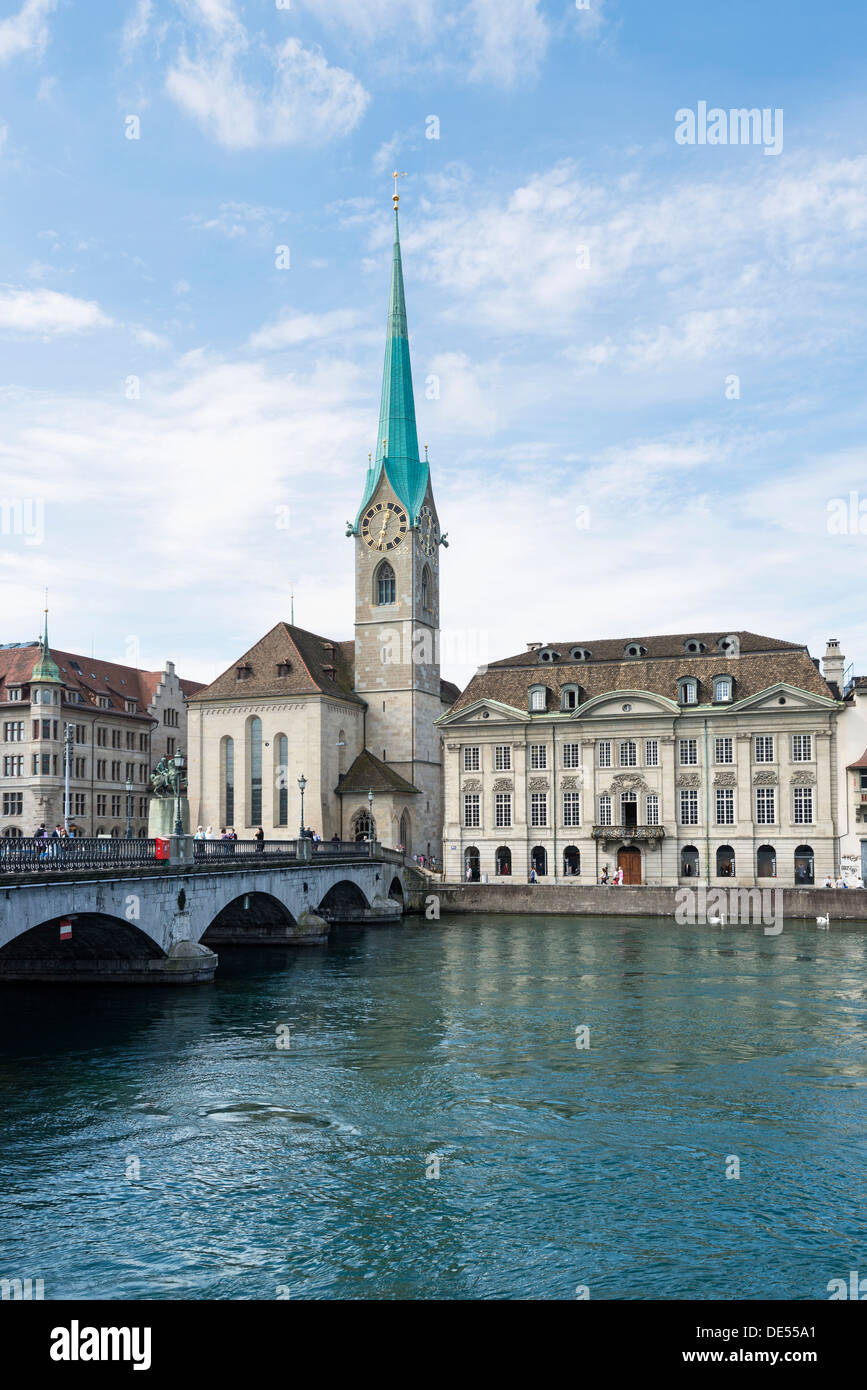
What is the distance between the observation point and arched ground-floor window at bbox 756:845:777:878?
2562 inches

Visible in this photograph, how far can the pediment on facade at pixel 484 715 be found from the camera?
7150 cm

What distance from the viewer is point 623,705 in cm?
6888

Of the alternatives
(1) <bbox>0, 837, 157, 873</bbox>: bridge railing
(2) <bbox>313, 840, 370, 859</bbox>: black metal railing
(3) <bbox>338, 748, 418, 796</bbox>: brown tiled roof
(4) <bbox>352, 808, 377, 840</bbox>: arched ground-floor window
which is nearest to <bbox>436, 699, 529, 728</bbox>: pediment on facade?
(3) <bbox>338, 748, 418, 796</bbox>: brown tiled roof

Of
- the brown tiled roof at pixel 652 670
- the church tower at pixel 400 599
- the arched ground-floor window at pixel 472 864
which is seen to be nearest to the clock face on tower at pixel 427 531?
the church tower at pixel 400 599

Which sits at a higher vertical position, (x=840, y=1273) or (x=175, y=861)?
(x=175, y=861)

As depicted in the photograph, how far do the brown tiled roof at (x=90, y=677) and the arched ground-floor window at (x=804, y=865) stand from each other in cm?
4739

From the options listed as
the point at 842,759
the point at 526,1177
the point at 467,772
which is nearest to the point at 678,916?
the point at 842,759

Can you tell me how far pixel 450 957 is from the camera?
43.8 m

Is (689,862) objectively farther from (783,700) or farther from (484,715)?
(484,715)

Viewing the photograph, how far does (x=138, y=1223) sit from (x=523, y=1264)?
4.98 metres

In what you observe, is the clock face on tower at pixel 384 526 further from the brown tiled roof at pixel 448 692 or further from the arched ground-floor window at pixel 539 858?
the arched ground-floor window at pixel 539 858

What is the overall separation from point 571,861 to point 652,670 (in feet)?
39.7

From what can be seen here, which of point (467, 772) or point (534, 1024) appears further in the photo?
point (467, 772)

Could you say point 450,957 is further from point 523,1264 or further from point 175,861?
point 523,1264
